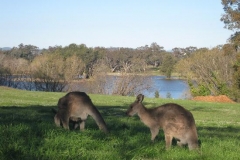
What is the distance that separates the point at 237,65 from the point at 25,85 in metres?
39.9

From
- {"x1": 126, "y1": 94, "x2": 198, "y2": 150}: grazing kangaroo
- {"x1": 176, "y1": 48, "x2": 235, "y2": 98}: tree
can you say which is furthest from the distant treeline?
{"x1": 126, "y1": 94, "x2": 198, "y2": 150}: grazing kangaroo

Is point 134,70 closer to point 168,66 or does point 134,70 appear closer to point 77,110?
point 77,110

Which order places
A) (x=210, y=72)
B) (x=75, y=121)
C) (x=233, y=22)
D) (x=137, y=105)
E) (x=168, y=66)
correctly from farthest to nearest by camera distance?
(x=168, y=66) < (x=210, y=72) < (x=233, y=22) < (x=75, y=121) < (x=137, y=105)

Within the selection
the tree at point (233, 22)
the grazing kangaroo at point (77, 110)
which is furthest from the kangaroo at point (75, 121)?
the tree at point (233, 22)

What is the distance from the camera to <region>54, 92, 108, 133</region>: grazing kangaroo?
8.70 metres

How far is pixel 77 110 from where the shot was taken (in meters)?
8.75

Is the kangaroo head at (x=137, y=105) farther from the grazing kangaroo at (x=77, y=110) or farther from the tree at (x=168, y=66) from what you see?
the tree at (x=168, y=66)

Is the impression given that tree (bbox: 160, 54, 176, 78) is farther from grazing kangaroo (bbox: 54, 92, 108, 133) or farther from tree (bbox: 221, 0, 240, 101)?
grazing kangaroo (bbox: 54, 92, 108, 133)

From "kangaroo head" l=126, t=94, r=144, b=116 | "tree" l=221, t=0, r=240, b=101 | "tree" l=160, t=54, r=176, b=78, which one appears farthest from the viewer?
"tree" l=160, t=54, r=176, b=78

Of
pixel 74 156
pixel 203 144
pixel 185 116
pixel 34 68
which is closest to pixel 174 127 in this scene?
pixel 185 116

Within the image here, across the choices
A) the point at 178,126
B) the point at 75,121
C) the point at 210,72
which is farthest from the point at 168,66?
the point at 178,126

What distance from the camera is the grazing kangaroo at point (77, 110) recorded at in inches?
343

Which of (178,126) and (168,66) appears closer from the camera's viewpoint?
(178,126)

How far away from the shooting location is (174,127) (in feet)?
24.1
